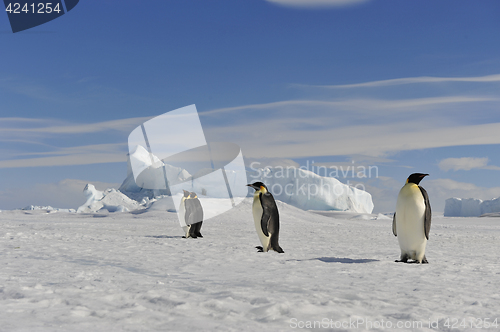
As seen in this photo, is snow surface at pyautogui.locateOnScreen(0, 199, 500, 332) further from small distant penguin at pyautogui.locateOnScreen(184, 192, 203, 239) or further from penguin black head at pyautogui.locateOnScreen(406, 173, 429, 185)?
small distant penguin at pyautogui.locateOnScreen(184, 192, 203, 239)

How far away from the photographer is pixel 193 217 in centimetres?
923

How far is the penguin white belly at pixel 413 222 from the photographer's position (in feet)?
17.7

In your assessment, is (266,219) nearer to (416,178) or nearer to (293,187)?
(416,178)

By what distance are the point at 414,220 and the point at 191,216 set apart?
5222mm

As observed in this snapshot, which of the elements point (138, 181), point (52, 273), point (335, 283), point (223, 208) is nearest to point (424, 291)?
point (335, 283)

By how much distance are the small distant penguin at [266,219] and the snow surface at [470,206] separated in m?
29.1

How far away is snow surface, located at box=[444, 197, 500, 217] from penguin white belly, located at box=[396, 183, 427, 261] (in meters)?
29.3

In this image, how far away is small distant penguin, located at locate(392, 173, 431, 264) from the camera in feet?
17.7

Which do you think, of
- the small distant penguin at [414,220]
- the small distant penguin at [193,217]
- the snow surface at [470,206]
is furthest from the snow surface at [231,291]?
the snow surface at [470,206]

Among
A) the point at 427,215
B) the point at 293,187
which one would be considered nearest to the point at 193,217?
the point at 427,215

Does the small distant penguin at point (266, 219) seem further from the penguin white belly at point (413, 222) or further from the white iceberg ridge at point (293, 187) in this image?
the white iceberg ridge at point (293, 187)

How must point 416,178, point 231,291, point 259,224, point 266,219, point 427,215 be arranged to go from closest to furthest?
1. point 231,291
2. point 427,215
3. point 416,178
4. point 266,219
5. point 259,224

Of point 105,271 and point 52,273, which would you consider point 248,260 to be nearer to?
point 105,271

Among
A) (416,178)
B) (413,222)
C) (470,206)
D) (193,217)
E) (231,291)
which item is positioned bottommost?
(231,291)
